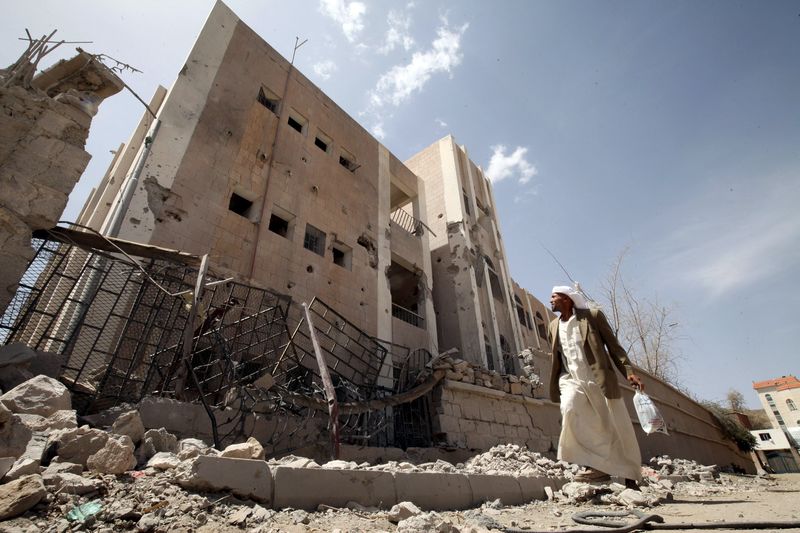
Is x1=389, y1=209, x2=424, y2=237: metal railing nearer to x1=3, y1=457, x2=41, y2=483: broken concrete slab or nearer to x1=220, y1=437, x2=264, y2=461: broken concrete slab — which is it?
x1=220, y1=437, x2=264, y2=461: broken concrete slab

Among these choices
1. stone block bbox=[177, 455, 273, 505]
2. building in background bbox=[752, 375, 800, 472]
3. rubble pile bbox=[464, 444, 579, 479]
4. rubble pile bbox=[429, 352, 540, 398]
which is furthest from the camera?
building in background bbox=[752, 375, 800, 472]

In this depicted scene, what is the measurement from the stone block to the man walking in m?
2.49

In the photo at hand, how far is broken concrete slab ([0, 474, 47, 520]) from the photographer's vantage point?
1.50m

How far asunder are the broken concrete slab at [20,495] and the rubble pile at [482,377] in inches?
295

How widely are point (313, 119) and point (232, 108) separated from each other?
2.93 m

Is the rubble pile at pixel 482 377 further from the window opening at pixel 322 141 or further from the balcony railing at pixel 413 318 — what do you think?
the window opening at pixel 322 141

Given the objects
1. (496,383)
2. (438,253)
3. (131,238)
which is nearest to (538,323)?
(438,253)

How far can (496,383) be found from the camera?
31.4 ft

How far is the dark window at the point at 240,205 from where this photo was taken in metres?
9.16

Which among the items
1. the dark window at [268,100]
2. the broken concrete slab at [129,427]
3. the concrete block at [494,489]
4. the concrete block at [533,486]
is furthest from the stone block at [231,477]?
the dark window at [268,100]

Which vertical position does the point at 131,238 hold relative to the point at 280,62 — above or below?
below

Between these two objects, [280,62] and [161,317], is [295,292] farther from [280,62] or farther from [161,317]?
[280,62]

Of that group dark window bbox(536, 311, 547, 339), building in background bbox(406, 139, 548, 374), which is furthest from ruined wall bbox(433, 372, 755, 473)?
dark window bbox(536, 311, 547, 339)

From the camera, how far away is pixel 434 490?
2.87 meters
